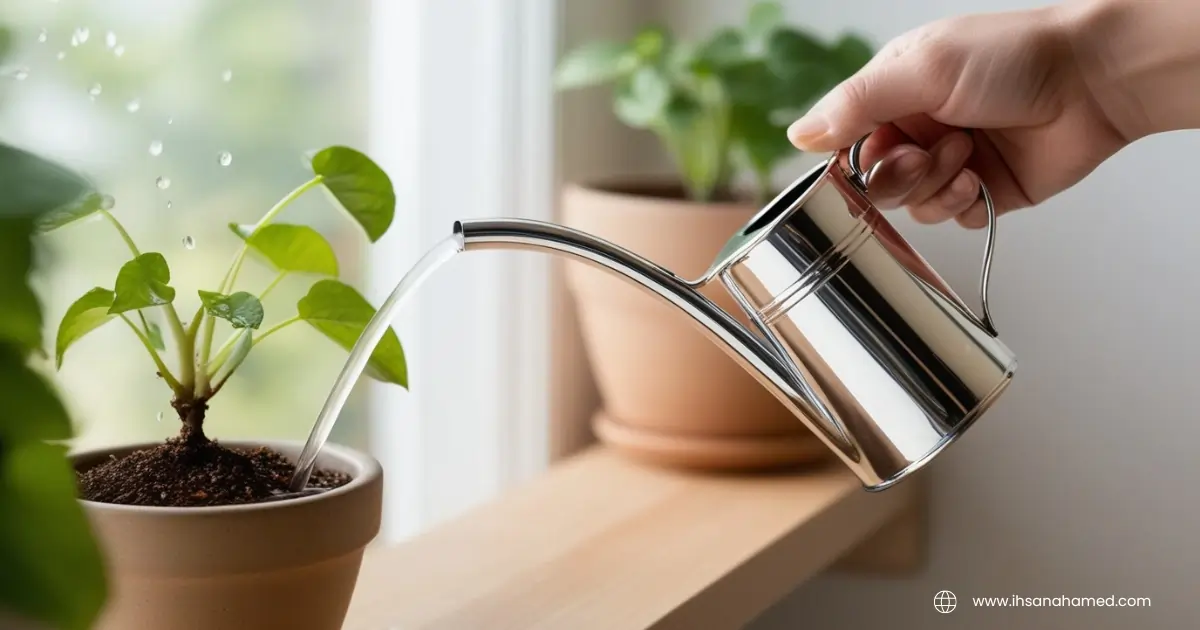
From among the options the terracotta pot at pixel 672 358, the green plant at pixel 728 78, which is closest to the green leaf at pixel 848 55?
the green plant at pixel 728 78

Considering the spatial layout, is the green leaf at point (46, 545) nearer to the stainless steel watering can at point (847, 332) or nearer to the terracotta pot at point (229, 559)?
the terracotta pot at point (229, 559)

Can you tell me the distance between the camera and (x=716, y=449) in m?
1.08

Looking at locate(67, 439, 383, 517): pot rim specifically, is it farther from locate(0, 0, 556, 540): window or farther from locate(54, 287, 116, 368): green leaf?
locate(0, 0, 556, 540): window

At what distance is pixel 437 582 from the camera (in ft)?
2.69

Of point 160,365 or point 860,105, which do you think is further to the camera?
point 860,105

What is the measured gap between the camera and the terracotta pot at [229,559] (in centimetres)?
53

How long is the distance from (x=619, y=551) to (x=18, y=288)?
2.07 feet

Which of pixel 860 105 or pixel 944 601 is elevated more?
pixel 860 105

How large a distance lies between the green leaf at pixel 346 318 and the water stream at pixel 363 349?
3cm

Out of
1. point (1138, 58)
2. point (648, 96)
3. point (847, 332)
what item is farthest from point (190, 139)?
point (1138, 58)

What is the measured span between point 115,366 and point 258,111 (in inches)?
9.4

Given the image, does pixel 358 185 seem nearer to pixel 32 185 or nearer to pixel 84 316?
pixel 84 316

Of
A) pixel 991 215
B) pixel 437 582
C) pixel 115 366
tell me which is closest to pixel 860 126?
pixel 991 215

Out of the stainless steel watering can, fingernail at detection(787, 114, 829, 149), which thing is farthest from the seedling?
fingernail at detection(787, 114, 829, 149)
